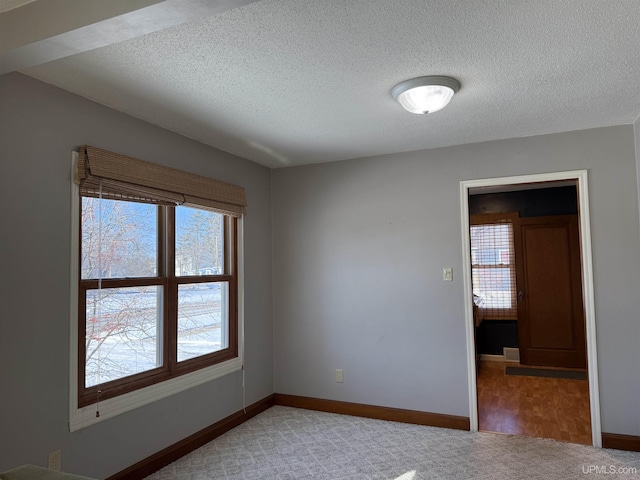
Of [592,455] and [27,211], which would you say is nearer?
[27,211]

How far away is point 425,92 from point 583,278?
2052 millimetres

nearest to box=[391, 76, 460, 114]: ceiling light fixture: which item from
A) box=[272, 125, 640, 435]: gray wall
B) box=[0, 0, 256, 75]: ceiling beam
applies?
box=[0, 0, 256, 75]: ceiling beam

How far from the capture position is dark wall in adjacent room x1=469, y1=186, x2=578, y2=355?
5.83 metres

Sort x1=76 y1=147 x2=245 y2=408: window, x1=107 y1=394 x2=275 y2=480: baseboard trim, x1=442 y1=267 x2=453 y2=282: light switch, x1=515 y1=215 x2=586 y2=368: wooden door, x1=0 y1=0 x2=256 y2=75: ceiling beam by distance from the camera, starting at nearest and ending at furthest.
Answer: x1=0 y1=0 x2=256 y2=75: ceiling beam < x1=76 y1=147 x2=245 y2=408: window < x1=107 y1=394 x2=275 y2=480: baseboard trim < x1=442 y1=267 x2=453 y2=282: light switch < x1=515 y1=215 x2=586 y2=368: wooden door

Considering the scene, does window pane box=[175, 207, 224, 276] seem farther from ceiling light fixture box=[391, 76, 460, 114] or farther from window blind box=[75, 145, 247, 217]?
ceiling light fixture box=[391, 76, 460, 114]

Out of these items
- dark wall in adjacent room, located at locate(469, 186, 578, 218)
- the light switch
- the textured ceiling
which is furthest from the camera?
dark wall in adjacent room, located at locate(469, 186, 578, 218)

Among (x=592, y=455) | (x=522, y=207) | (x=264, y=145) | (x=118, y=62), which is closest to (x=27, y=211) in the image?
(x=118, y=62)

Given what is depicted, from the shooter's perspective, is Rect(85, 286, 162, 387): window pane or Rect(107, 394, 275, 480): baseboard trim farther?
Rect(107, 394, 275, 480): baseboard trim

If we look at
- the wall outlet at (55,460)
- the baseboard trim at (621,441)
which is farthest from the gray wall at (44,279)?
the baseboard trim at (621,441)

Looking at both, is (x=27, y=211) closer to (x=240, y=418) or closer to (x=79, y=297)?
(x=79, y=297)

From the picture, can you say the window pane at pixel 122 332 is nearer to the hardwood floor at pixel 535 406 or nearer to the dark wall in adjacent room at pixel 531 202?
the hardwood floor at pixel 535 406

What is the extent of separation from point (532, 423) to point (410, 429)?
1.08 meters

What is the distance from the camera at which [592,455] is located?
10.2 ft

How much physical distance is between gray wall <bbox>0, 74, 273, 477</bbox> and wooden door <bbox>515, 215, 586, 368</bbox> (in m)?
4.86
